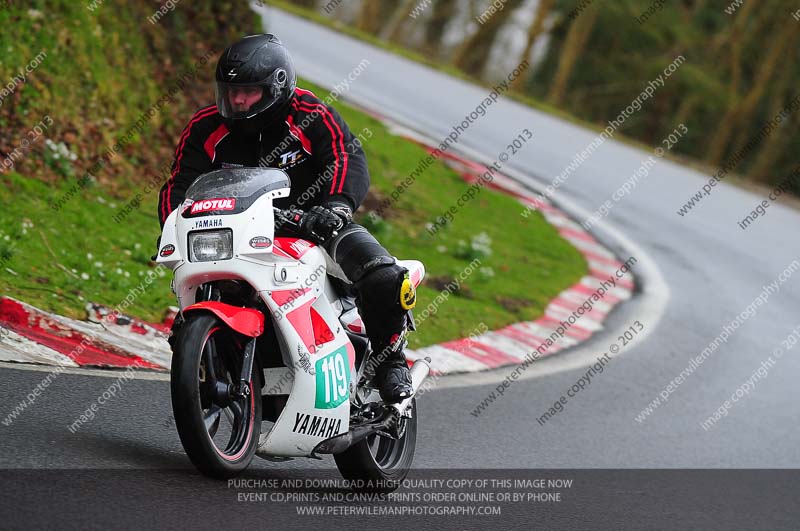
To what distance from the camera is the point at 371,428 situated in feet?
16.4

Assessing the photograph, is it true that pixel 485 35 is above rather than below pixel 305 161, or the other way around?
below

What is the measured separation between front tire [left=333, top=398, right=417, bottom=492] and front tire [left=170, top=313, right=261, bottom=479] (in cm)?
59

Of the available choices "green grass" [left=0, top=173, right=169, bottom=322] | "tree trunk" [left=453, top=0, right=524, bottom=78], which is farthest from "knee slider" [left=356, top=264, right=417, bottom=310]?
"tree trunk" [left=453, top=0, right=524, bottom=78]

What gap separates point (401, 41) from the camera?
41.1 metres

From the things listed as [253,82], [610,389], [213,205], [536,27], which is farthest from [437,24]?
[213,205]

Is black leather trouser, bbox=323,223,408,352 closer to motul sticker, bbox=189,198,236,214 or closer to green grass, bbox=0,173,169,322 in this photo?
motul sticker, bbox=189,198,236,214

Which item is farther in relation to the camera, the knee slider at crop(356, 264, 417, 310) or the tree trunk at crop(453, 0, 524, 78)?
the tree trunk at crop(453, 0, 524, 78)

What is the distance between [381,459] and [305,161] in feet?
4.78

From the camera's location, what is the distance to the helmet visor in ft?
15.5

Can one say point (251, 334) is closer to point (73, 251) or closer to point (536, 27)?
point (73, 251)

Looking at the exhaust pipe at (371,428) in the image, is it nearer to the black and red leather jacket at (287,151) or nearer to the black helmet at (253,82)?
the black and red leather jacket at (287,151)

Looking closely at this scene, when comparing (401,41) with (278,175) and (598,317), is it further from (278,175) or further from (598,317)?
(278,175)

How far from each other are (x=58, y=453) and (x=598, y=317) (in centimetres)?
658

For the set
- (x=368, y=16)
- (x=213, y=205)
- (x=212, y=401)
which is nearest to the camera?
(x=212, y=401)
